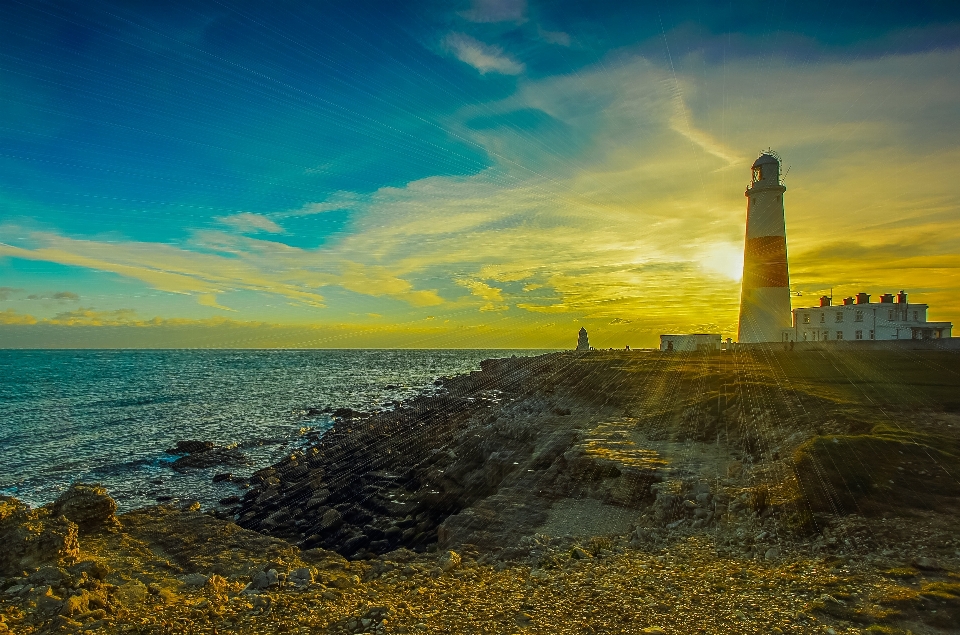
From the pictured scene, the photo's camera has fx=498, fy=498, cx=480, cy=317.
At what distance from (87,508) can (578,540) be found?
39.7ft

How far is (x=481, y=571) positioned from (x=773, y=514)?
21.3 feet

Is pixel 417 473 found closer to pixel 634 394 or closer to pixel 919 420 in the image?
pixel 634 394

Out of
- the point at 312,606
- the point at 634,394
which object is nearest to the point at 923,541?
the point at 312,606

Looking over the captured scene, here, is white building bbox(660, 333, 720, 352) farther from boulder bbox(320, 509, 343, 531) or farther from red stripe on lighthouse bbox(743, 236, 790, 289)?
boulder bbox(320, 509, 343, 531)

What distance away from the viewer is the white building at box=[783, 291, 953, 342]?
40188 mm

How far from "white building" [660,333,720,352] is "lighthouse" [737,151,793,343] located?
12.1 metres

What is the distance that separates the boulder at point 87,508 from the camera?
12.2 metres

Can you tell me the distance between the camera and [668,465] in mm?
15648

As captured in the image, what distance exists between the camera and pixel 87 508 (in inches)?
490

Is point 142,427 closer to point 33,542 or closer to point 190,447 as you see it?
point 190,447

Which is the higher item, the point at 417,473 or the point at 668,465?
the point at 668,465

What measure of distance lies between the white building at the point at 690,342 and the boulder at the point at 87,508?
168ft

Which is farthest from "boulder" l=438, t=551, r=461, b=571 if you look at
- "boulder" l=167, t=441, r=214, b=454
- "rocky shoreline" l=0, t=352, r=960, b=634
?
"boulder" l=167, t=441, r=214, b=454

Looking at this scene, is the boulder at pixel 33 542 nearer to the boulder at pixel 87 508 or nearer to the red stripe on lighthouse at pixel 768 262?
the boulder at pixel 87 508
